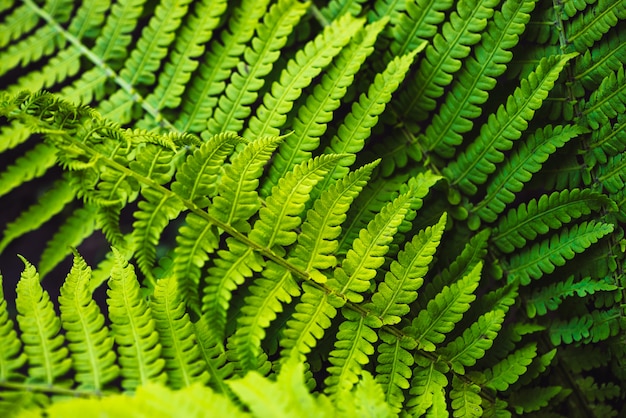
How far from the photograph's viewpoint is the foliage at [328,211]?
87 cm

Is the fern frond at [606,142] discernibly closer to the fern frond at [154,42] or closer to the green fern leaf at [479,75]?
the green fern leaf at [479,75]

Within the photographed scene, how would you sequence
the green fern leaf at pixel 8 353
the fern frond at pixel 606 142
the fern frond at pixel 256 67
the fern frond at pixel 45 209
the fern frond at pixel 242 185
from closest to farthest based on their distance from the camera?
the green fern leaf at pixel 8 353
the fern frond at pixel 242 185
the fern frond at pixel 606 142
the fern frond at pixel 256 67
the fern frond at pixel 45 209

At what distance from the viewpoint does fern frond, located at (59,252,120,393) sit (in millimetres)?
835

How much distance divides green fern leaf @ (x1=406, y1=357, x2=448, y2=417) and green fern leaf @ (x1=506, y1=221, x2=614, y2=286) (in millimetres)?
252

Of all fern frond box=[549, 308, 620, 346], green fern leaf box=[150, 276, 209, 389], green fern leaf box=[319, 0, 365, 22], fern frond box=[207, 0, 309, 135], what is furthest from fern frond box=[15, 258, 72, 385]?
fern frond box=[549, 308, 620, 346]

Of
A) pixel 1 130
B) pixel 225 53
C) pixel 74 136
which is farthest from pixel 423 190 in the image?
pixel 1 130

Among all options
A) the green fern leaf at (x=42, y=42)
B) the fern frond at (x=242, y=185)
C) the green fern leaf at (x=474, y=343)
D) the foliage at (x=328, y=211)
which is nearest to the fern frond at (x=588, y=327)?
the foliage at (x=328, y=211)

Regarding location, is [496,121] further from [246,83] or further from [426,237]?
[246,83]

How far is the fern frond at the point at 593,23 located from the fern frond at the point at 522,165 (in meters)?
0.16

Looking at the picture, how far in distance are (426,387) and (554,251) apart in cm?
38

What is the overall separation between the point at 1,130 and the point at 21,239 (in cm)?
64

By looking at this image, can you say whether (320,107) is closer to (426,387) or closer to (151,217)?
(151,217)

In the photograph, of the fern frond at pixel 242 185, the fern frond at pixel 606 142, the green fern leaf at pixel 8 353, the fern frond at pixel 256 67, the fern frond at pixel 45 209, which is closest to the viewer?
the green fern leaf at pixel 8 353

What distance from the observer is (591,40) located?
1029mm
